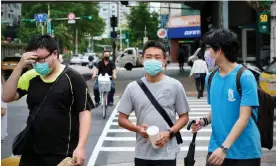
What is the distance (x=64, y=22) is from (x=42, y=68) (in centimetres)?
7130

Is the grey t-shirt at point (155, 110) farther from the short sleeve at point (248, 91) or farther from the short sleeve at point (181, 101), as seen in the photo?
the short sleeve at point (248, 91)

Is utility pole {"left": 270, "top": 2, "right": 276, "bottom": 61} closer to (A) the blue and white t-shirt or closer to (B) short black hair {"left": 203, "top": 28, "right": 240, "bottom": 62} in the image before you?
(B) short black hair {"left": 203, "top": 28, "right": 240, "bottom": 62}

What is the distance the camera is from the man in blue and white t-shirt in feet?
12.8

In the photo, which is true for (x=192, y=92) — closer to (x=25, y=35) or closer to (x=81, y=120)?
(x=81, y=120)

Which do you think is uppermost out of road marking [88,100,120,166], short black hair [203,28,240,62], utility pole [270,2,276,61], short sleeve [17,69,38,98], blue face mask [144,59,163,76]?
utility pole [270,2,276,61]

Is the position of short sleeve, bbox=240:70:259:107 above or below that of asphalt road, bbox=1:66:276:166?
above

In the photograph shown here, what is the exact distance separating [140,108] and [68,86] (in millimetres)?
664

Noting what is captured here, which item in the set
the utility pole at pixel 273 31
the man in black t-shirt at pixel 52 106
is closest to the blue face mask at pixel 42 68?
the man in black t-shirt at pixel 52 106

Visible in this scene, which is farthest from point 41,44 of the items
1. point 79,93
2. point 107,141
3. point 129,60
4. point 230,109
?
point 129,60

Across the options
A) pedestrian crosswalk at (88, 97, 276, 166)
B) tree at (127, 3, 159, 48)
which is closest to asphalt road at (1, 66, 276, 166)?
pedestrian crosswalk at (88, 97, 276, 166)

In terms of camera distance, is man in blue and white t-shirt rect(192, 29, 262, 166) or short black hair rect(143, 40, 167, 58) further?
short black hair rect(143, 40, 167, 58)

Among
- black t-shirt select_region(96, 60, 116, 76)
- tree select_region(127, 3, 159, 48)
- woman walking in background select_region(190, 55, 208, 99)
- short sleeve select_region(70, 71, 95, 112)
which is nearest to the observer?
short sleeve select_region(70, 71, 95, 112)

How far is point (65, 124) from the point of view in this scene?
412cm

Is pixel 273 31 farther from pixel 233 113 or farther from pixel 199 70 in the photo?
pixel 233 113
